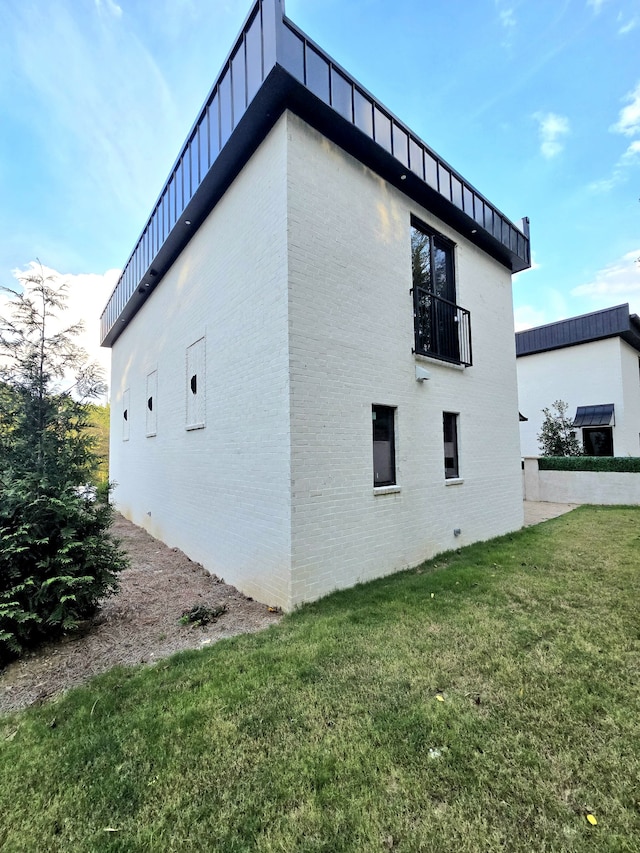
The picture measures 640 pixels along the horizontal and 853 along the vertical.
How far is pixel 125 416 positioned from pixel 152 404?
337cm

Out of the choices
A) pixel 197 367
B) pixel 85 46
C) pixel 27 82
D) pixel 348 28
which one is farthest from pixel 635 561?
pixel 27 82

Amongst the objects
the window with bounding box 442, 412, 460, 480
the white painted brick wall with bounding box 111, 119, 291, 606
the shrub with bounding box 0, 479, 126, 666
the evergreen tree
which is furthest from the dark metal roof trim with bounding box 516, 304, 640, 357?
the shrub with bounding box 0, 479, 126, 666

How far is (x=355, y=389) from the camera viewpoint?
194 inches

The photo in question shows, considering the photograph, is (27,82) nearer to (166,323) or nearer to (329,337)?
(166,323)

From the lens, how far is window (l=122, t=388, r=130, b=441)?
11686mm

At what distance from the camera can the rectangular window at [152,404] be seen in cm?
902

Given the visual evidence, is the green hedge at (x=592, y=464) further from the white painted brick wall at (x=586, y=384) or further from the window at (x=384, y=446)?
the window at (x=384, y=446)

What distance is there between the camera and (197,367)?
6773 mm

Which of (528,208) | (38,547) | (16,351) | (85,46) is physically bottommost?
(38,547)

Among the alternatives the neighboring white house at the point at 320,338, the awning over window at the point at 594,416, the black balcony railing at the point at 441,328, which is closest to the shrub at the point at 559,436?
the awning over window at the point at 594,416

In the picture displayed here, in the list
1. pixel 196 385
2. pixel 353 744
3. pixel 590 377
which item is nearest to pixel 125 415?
pixel 196 385

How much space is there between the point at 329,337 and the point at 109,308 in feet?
38.6

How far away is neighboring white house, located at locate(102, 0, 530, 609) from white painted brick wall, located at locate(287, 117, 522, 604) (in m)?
0.03

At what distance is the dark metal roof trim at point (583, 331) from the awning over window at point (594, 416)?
287cm
